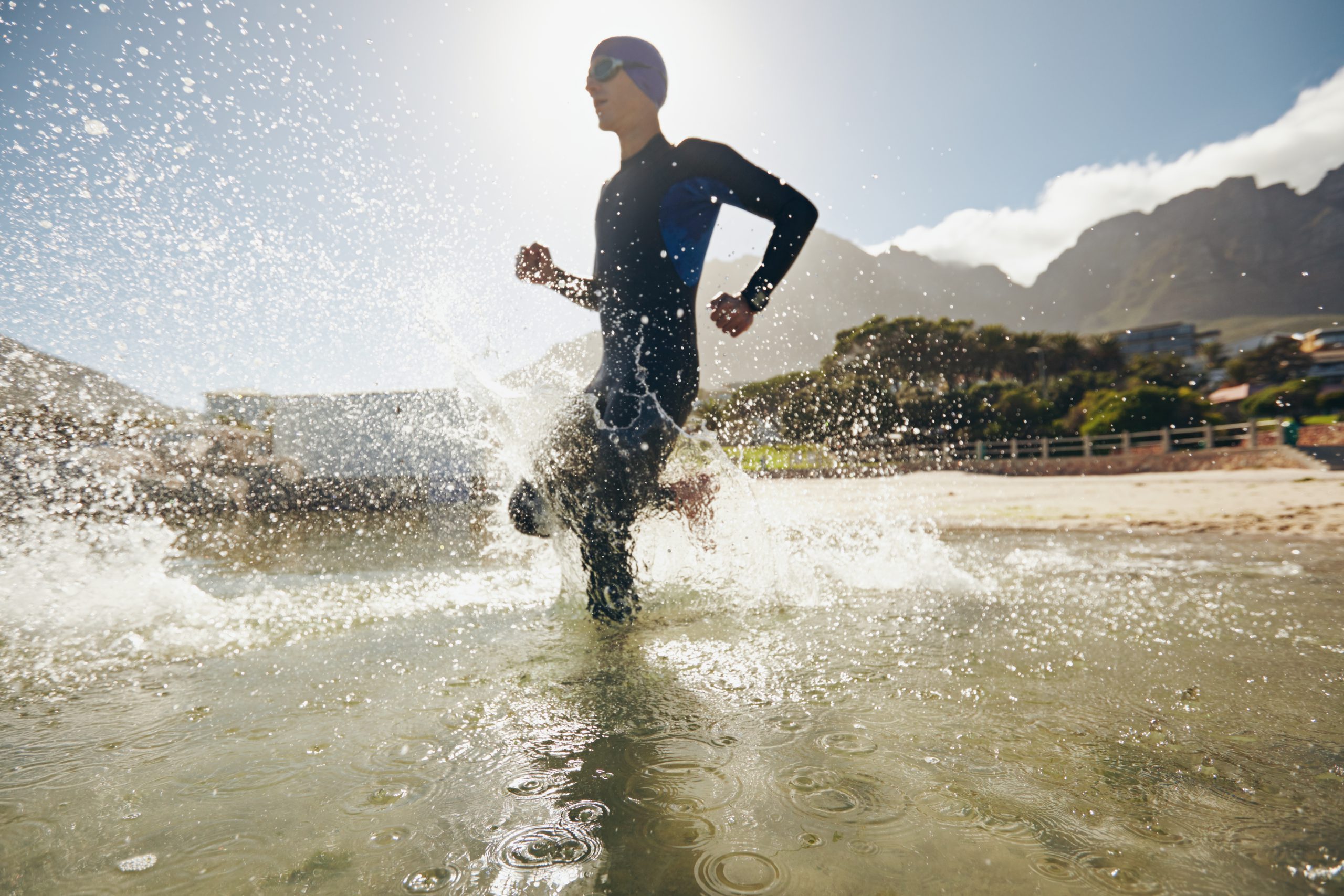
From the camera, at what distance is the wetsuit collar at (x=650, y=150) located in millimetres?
2414

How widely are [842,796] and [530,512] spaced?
1738 mm

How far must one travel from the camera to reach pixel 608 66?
8.23 ft

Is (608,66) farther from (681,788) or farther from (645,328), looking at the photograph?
(681,788)

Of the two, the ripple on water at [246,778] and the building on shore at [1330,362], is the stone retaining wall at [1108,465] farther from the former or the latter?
the building on shore at [1330,362]

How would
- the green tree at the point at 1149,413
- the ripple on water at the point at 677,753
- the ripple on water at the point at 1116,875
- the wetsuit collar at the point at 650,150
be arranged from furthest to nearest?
the green tree at the point at 1149,413
the wetsuit collar at the point at 650,150
the ripple on water at the point at 677,753
the ripple on water at the point at 1116,875

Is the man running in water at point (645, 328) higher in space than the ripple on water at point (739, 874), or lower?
higher

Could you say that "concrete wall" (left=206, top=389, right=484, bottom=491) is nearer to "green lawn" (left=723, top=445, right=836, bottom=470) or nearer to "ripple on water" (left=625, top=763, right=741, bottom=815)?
"green lawn" (left=723, top=445, right=836, bottom=470)

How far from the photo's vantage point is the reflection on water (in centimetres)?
82

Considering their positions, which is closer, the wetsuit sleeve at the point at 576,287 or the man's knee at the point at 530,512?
the man's knee at the point at 530,512

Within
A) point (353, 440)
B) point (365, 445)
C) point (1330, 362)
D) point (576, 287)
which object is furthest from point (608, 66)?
point (1330, 362)

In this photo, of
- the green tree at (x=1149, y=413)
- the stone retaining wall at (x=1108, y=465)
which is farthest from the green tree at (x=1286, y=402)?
the stone retaining wall at (x=1108, y=465)

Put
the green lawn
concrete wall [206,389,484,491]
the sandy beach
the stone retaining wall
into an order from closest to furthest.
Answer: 1. the sandy beach
2. the green lawn
3. the stone retaining wall
4. concrete wall [206,389,484,491]

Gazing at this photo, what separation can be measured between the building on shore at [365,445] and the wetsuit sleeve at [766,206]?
20357 millimetres

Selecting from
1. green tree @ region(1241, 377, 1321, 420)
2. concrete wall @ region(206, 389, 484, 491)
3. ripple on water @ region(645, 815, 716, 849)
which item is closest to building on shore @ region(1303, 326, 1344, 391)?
green tree @ region(1241, 377, 1321, 420)
